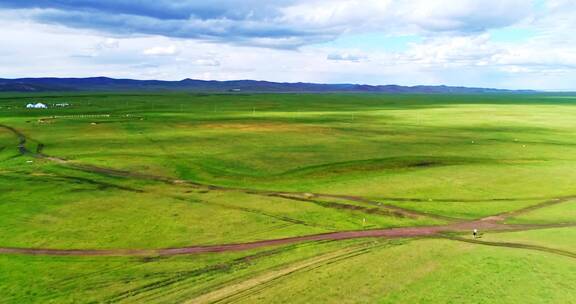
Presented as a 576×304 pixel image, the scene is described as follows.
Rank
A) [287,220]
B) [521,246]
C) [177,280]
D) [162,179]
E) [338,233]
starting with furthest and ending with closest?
[162,179], [287,220], [338,233], [521,246], [177,280]

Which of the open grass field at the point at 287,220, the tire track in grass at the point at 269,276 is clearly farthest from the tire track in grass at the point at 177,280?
the tire track in grass at the point at 269,276

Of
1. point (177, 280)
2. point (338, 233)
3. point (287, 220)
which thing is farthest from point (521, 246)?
point (177, 280)

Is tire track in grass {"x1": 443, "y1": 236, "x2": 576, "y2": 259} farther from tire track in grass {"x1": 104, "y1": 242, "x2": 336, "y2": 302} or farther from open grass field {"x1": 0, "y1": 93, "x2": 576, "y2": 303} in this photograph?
tire track in grass {"x1": 104, "y1": 242, "x2": 336, "y2": 302}

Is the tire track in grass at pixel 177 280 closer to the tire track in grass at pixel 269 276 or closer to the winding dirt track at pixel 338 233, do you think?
the tire track in grass at pixel 269 276

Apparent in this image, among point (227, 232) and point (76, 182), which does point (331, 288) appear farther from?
point (76, 182)

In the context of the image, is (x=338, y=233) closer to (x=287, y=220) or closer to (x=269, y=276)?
(x=287, y=220)

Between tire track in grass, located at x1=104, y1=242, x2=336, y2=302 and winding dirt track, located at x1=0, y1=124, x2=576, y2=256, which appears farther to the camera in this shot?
winding dirt track, located at x1=0, y1=124, x2=576, y2=256

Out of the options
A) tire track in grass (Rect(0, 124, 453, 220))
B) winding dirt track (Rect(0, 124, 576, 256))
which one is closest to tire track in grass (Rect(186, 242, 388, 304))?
winding dirt track (Rect(0, 124, 576, 256))

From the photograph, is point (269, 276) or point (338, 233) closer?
point (269, 276)

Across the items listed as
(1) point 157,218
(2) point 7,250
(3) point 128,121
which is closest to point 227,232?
(1) point 157,218
